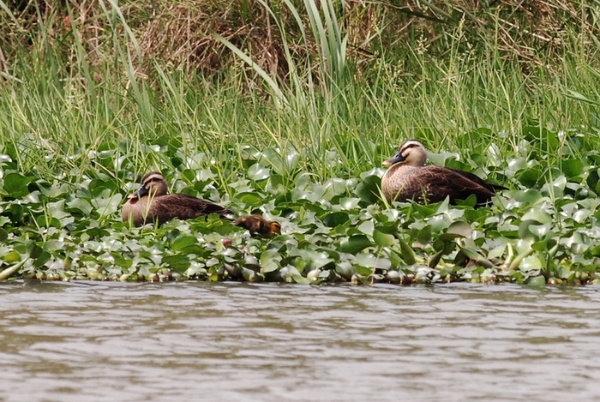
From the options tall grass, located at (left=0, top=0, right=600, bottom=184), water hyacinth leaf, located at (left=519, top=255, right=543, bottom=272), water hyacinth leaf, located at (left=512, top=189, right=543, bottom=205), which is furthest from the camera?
tall grass, located at (left=0, top=0, right=600, bottom=184)

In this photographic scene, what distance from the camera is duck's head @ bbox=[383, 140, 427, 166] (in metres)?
8.34

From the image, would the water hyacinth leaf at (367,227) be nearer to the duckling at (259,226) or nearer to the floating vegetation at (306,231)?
the floating vegetation at (306,231)

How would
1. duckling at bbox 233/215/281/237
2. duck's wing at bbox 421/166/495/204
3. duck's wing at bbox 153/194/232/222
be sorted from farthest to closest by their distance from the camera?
duck's wing at bbox 421/166/495/204
duck's wing at bbox 153/194/232/222
duckling at bbox 233/215/281/237

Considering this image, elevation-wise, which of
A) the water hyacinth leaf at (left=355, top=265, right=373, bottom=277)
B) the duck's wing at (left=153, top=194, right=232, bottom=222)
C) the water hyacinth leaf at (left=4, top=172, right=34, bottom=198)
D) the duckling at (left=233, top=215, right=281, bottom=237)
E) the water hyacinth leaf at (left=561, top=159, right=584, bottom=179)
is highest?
the water hyacinth leaf at (left=561, top=159, right=584, bottom=179)

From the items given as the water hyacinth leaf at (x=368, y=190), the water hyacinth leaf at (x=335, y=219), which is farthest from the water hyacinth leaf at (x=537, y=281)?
the water hyacinth leaf at (x=368, y=190)

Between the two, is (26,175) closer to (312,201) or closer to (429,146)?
(312,201)

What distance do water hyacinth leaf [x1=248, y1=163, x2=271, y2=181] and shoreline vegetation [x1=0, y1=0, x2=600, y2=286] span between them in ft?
0.03

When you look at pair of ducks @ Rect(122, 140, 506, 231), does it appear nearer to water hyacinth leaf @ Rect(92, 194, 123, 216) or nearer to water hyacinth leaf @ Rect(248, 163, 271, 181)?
water hyacinth leaf @ Rect(92, 194, 123, 216)

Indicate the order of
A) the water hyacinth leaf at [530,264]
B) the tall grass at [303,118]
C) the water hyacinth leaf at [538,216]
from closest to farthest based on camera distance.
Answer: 1. the water hyacinth leaf at [530,264]
2. the water hyacinth leaf at [538,216]
3. the tall grass at [303,118]

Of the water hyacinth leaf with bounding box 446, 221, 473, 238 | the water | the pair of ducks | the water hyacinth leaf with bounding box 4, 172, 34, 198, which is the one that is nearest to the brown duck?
the pair of ducks

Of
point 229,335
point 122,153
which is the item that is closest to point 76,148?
point 122,153

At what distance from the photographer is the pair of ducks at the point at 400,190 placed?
24.8ft

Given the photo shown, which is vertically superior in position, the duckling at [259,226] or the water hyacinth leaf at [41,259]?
the duckling at [259,226]

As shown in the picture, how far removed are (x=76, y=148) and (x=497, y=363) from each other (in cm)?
514
